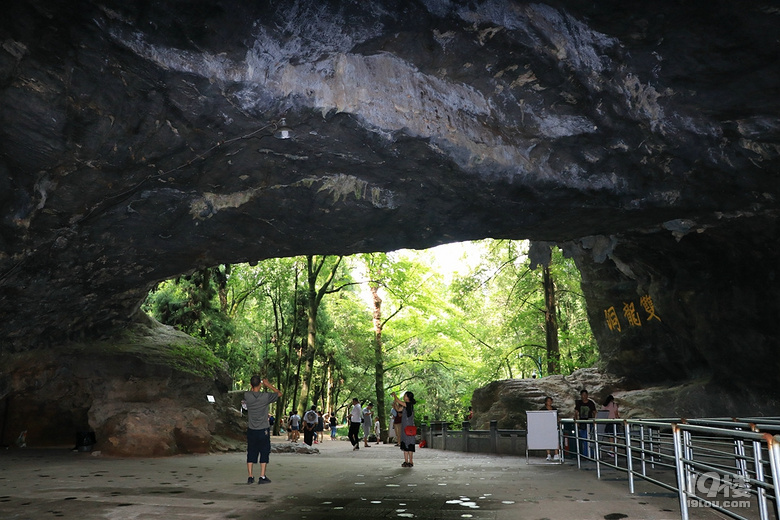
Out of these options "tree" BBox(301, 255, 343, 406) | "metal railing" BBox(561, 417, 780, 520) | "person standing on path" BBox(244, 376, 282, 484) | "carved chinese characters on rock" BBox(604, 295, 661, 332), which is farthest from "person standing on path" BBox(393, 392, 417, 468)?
"tree" BBox(301, 255, 343, 406)

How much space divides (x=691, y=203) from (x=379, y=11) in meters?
6.98

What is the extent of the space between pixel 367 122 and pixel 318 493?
5555mm

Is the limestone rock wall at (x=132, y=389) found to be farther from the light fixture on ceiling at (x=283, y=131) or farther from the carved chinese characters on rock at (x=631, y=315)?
the carved chinese characters on rock at (x=631, y=315)

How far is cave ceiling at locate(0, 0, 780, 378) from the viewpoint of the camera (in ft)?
23.8

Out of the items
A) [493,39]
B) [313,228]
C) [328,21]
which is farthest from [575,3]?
[313,228]

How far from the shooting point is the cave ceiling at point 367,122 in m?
7.26

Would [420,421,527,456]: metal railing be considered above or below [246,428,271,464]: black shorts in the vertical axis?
below

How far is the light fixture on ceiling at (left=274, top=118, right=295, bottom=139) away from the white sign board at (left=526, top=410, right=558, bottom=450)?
8.06m

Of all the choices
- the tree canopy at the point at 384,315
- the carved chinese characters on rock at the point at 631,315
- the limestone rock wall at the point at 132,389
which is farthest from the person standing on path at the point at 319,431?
the carved chinese characters on rock at the point at 631,315

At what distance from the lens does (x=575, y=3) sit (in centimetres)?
729

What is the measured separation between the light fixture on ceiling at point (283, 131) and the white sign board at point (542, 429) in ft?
26.5

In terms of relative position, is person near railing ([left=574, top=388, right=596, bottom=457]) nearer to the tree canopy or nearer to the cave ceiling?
the cave ceiling

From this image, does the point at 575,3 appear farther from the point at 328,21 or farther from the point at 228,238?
the point at 228,238

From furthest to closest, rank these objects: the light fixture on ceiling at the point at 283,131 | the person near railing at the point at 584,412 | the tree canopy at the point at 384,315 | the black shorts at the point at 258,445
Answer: the tree canopy at the point at 384,315 → the person near railing at the point at 584,412 → the black shorts at the point at 258,445 → the light fixture on ceiling at the point at 283,131
